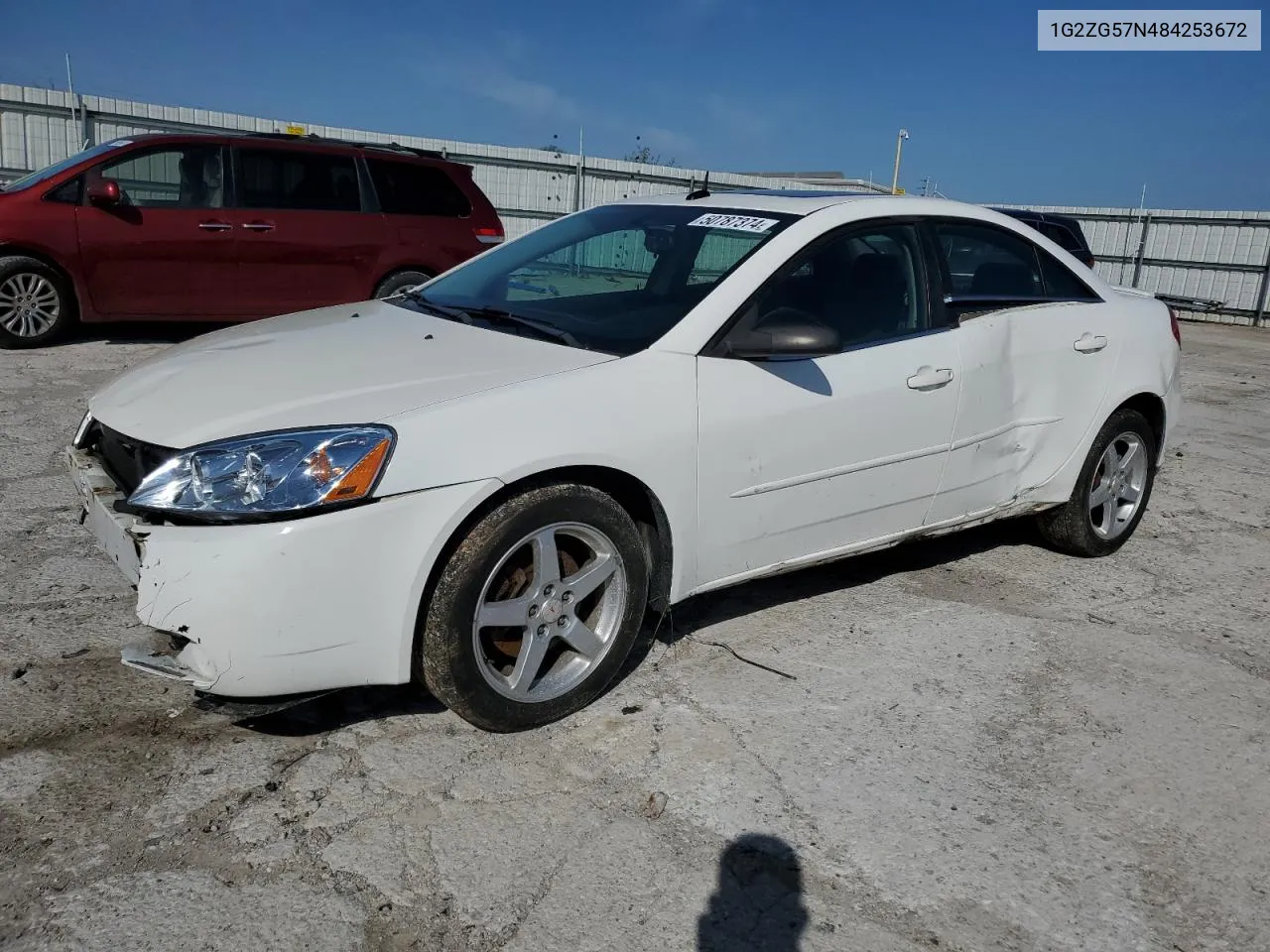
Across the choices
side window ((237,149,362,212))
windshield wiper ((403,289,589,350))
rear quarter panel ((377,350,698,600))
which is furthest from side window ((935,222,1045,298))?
side window ((237,149,362,212))

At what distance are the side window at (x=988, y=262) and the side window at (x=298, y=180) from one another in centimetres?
615

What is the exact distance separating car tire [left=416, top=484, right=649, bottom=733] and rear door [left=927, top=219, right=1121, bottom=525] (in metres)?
1.51

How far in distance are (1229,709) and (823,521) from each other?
4.77 ft

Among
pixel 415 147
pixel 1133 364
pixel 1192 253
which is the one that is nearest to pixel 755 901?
pixel 1133 364

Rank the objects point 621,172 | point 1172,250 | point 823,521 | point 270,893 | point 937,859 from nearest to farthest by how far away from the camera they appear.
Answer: point 270,893 → point 937,859 → point 823,521 → point 621,172 → point 1172,250

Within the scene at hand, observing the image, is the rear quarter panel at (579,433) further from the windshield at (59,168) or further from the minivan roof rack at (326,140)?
the windshield at (59,168)

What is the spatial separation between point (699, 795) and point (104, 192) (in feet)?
24.0

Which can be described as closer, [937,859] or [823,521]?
[937,859]

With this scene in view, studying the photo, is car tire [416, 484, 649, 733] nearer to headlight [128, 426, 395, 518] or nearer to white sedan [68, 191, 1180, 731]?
white sedan [68, 191, 1180, 731]

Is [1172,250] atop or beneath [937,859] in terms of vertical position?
atop

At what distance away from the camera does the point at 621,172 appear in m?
17.2

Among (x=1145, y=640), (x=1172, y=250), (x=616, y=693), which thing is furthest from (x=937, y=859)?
(x=1172, y=250)

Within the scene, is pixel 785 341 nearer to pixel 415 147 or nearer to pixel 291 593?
pixel 291 593

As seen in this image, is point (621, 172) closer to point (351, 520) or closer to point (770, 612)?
point (770, 612)
